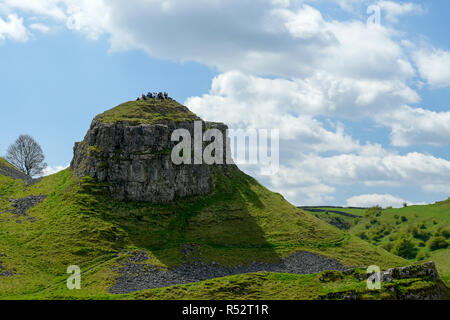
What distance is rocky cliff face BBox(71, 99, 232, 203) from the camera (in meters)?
103

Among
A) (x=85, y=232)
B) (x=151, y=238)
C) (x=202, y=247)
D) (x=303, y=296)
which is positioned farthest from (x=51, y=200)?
(x=303, y=296)

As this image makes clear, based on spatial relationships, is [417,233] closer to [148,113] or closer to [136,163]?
[148,113]

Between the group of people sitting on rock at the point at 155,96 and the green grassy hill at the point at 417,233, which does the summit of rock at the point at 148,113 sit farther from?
the green grassy hill at the point at 417,233

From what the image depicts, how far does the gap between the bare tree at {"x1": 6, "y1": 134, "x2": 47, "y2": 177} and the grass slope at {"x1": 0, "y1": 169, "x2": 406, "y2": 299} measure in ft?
109

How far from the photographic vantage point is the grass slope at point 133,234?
74.6m

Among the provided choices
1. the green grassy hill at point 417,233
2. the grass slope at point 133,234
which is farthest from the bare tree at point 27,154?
the green grassy hill at point 417,233

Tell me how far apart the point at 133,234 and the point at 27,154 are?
6634cm

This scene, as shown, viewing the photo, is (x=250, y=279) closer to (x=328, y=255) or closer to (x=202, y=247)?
(x=202, y=247)

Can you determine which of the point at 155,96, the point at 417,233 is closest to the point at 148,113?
Answer: the point at 155,96

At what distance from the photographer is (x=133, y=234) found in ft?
301

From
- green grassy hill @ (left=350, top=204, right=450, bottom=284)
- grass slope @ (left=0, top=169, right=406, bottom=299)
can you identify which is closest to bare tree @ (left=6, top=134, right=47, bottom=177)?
grass slope @ (left=0, top=169, right=406, bottom=299)

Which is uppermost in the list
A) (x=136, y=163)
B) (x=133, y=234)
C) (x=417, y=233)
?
(x=136, y=163)

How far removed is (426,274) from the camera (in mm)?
53188

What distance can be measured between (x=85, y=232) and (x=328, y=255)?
5330 centimetres
